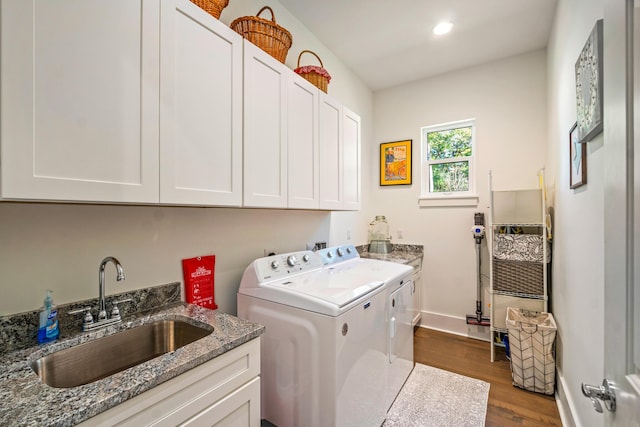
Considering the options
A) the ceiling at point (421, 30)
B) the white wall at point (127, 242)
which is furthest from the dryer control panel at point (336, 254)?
the ceiling at point (421, 30)

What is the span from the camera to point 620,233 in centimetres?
60

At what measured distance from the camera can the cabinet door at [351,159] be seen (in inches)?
92.7

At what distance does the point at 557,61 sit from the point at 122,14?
2765mm

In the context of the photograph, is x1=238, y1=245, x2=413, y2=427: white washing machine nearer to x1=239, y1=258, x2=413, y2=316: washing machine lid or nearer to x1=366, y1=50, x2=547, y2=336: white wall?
x1=239, y1=258, x2=413, y2=316: washing machine lid

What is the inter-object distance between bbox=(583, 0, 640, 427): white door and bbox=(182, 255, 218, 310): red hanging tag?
1.59 m

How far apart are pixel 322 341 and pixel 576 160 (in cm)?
170

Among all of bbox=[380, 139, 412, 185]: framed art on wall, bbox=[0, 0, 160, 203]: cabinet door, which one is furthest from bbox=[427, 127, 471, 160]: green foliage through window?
bbox=[0, 0, 160, 203]: cabinet door

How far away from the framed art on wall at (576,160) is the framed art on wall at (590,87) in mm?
106

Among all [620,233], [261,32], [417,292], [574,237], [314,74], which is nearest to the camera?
[620,233]

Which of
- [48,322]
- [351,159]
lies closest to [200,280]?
[48,322]

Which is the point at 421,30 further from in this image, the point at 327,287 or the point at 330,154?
the point at 327,287

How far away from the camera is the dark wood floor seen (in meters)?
1.87

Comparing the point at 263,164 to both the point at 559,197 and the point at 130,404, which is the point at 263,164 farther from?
the point at 559,197

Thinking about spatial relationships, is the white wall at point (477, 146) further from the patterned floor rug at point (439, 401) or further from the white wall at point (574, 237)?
the patterned floor rug at point (439, 401)
